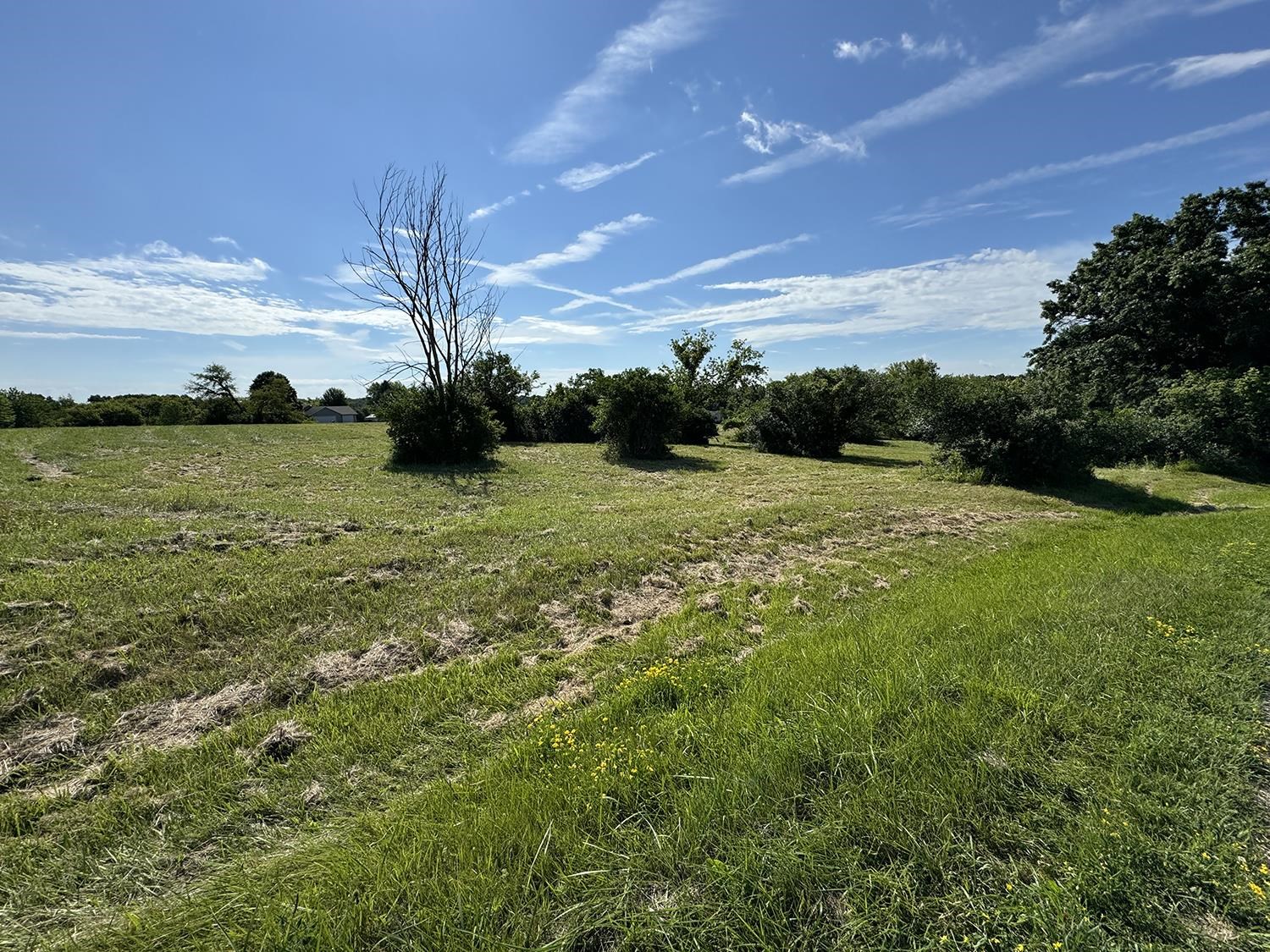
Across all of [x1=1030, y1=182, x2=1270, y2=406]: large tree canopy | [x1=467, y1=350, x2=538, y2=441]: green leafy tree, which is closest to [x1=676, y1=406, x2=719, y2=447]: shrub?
[x1=467, y1=350, x2=538, y2=441]: green leafy tree

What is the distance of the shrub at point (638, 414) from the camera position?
2055 centimetres

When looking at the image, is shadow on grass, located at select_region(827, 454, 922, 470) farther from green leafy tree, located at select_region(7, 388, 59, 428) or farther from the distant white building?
the distant white building

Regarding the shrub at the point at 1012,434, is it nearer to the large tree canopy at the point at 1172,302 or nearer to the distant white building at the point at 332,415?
the large tree canopy at the point at 1172,302

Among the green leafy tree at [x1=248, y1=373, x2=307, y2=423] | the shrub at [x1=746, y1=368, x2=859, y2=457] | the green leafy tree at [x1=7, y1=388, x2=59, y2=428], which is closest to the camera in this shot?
the shrub at [x1=746, y1=368, x2=859, y2=457]

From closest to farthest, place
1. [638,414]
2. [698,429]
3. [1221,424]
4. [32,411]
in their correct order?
[1221,424]
[638,414]
[698,429]
[32,411]

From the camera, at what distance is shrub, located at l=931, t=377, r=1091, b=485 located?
44.0ft

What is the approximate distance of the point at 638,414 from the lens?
2061 centimetres

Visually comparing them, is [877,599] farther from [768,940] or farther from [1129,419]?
[1129,419]

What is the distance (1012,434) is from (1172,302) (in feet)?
57.6

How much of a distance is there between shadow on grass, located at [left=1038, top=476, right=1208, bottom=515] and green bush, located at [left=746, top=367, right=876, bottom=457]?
981 centimetres

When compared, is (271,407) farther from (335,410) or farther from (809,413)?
(809,413)

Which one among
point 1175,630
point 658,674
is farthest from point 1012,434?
point 658,674

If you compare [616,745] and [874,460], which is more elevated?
[874,460]

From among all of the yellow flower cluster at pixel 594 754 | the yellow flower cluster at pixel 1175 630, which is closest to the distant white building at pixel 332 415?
the yellow flower cluster at pixel 594 754
